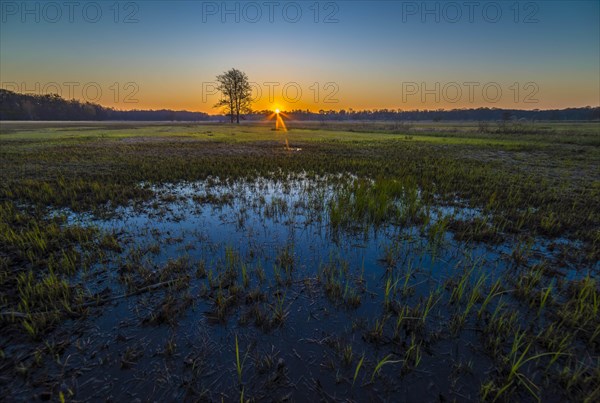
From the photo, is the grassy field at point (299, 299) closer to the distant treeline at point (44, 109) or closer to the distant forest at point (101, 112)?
the distant forest at point (101, 112)

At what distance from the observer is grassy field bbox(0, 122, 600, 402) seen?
3.01m

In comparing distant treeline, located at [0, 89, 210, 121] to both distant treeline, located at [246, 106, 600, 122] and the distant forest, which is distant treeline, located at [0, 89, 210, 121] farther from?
distant treeline, located at [246, 106, 600, 122]

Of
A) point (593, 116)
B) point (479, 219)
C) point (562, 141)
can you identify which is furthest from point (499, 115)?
point (479, 219)

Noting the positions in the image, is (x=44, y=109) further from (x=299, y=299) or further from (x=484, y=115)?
(x=484, y=115)

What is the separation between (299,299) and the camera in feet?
14.4

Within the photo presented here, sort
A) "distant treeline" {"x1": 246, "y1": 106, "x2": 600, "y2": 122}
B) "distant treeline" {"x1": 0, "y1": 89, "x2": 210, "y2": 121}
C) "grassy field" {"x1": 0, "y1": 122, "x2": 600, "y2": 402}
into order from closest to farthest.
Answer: "grassy field" {"x1": 0, "y1": 122, "x2": 600, "y2": 402}, "distant treeline" {"x1": 0, "y1": 89, "x2": 210, "y2": 121}, "distant treeline" {"x1": 246, "y1": 106, "x2": 600, "y2": 122}

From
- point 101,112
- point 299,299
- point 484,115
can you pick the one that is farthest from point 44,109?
point 484,115

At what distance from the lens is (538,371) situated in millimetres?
3121

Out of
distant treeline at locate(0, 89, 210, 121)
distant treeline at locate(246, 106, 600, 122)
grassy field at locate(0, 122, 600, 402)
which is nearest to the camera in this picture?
grassy field at locate(0, 122, 600, 402)

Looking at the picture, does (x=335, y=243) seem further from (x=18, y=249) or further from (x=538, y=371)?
(x=18, y=249)

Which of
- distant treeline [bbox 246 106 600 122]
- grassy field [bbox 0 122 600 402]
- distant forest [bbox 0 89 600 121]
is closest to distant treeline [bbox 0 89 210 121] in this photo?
distant forest [bbox 0 89 600 121]

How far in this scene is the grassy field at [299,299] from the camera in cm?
301

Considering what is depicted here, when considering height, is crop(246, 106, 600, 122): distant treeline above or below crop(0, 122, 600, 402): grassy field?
above

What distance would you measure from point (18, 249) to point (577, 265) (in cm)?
1231
